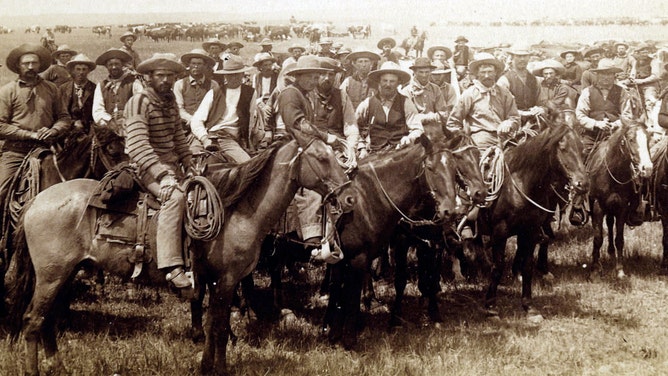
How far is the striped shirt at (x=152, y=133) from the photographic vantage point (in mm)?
5926

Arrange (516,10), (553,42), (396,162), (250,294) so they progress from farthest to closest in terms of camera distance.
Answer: (553,42) → (516,10) → (250,294) → (396,162)

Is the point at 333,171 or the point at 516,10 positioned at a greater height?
the point at 516,10

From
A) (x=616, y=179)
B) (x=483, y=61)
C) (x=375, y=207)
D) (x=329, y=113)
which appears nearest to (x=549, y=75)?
(x=483, y=61)

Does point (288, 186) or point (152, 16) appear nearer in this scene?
point (288, 186)

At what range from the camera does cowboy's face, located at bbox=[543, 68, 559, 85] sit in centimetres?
1182

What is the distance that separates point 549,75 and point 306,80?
20.5 ft

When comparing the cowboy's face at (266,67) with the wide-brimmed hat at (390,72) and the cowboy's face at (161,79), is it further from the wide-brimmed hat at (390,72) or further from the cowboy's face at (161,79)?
the cowboy's face at (161,79)

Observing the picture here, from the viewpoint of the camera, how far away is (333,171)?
5.82 meters

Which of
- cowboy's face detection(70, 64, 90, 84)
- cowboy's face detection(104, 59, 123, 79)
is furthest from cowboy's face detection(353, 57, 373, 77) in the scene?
cowboy's face detection(70, 64, 90, 84)

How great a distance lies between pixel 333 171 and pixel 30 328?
3241mm

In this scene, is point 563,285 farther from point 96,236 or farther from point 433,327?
point 96,236

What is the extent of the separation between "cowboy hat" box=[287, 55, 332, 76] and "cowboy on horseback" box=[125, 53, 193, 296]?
1.82m

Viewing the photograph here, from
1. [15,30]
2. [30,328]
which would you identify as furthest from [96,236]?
[15,30]

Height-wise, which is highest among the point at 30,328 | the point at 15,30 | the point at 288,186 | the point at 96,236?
the point at 15,30
